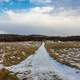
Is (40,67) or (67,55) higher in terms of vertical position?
(40,67)

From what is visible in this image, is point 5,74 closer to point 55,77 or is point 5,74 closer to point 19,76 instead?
point 19,76

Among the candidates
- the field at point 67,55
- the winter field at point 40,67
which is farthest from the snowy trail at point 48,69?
the field at point 67,55

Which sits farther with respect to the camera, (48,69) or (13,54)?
(13,54)

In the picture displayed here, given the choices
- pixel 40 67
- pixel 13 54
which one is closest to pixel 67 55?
pixel 13 54

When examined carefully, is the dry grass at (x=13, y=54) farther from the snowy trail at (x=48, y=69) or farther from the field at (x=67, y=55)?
the field at (x=67, y=55)

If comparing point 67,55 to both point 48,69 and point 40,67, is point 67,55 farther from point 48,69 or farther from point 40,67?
point 48,69

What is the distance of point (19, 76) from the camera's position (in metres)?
38.3

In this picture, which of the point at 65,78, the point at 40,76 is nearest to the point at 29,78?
the point at 40,76

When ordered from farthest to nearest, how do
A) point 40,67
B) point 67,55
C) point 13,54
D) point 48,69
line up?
point 13,54 → point 67,55 → point 40,67 → point 48,69

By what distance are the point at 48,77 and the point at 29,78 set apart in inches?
94.8

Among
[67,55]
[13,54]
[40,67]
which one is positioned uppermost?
[40,67]

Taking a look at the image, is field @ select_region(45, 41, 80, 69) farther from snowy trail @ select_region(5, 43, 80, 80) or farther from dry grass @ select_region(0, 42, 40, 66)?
dry grass @ select_region(0, 42, 40, 66)

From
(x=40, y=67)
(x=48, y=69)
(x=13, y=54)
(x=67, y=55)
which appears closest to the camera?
(x=48, y=69)

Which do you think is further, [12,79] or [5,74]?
[5,74]
